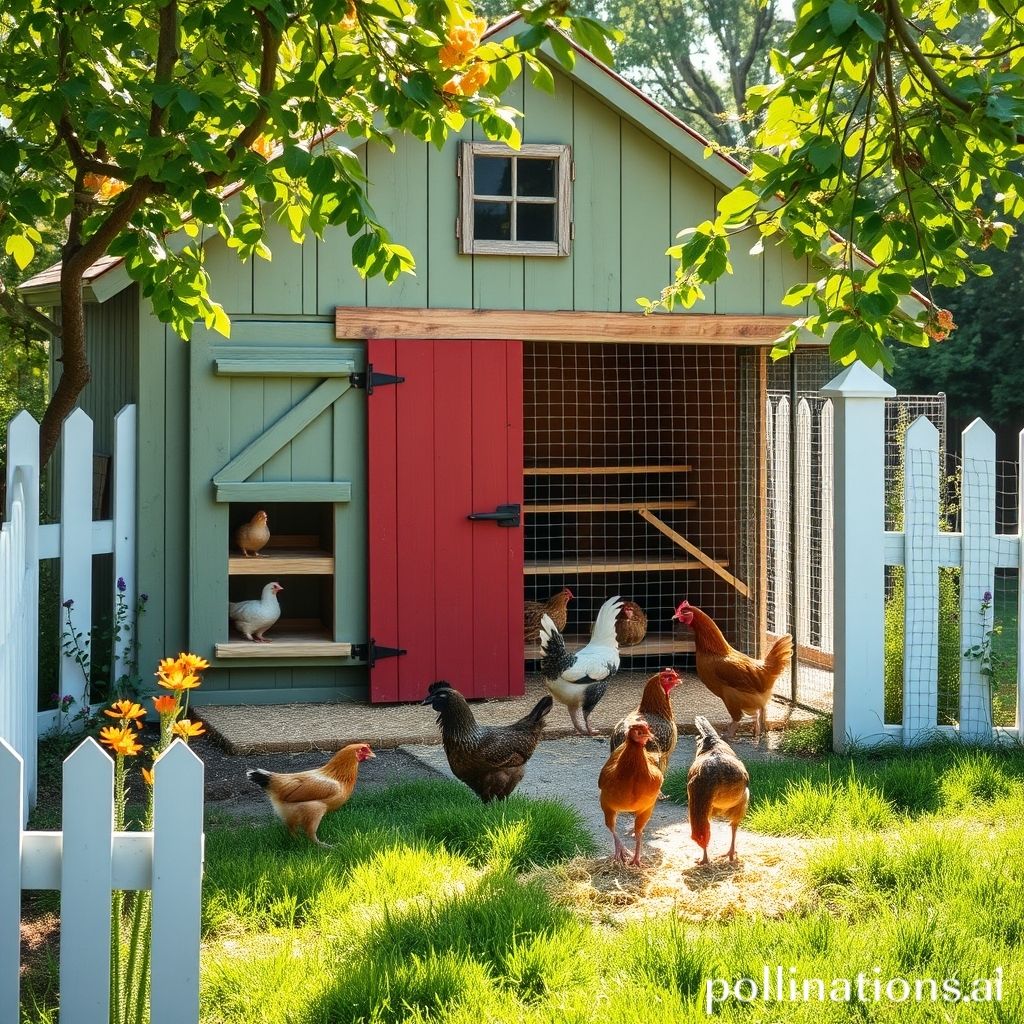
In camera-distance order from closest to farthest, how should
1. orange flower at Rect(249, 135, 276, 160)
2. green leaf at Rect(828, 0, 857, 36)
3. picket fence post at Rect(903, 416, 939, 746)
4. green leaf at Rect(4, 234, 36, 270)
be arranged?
1. green leaf at Rect(828, 0, 857, 36)
2. green leaf at Rect(4, 234, 36, 270)
3. orange flower at Rect(249, 135, 276, 160)
4. picket fence post at Rect(903, 416, 939, 746)

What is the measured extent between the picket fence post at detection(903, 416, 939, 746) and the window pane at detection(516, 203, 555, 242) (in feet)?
9.18

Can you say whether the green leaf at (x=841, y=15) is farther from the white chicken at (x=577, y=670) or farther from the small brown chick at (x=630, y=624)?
the small brown chick at (x=630, y=624)

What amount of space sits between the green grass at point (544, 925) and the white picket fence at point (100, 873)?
0.59m

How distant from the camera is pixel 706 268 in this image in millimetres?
3949

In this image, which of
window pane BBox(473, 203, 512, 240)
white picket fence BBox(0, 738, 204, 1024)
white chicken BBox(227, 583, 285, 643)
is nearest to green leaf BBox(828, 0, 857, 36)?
white picket fence BBox(0, 738, 204, 1024)

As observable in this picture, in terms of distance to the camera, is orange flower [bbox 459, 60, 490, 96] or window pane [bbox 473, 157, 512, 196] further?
window pane [bbox 473, 157, 512, 196]

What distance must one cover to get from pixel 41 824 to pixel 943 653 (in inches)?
187

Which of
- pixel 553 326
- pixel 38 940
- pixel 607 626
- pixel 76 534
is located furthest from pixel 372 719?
pixel 38 940

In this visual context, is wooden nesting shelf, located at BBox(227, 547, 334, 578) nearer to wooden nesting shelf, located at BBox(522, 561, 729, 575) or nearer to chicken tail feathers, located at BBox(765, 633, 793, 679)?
wooden nesting shelf, located at BBox(522, 561, 729, 575)

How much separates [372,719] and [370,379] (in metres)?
2.09

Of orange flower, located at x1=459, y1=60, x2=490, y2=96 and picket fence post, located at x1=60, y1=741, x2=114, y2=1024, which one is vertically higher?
orange flower, located at x1=459, y1=60, x2=490, y2=96

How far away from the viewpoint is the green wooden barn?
8180mm

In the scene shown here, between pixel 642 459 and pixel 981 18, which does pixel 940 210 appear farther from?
pixel 981 18

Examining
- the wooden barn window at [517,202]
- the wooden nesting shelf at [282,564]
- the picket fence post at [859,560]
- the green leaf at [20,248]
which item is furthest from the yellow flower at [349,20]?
the wooden nesting shelf at [282,564]
